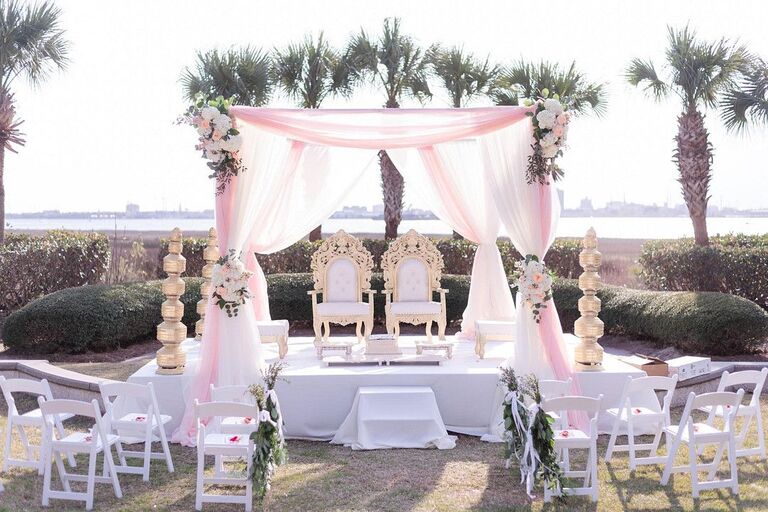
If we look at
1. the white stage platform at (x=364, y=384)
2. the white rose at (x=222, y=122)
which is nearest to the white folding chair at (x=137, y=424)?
the white stage platform at (x=364, y=384)

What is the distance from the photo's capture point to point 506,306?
9.62m

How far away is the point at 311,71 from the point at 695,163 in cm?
718

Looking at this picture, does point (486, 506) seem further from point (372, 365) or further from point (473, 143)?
point (473, 143)

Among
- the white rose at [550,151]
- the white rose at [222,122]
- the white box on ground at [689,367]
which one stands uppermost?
the white rose at [222,122]

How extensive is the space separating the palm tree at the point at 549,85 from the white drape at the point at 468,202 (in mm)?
4646

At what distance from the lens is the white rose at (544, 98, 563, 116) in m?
7.33

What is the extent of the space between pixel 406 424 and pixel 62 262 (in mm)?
8764

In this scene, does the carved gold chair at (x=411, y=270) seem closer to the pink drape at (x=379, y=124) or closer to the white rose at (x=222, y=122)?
the pink drape at (x=379, y=124)

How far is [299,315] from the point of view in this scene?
12.5 m

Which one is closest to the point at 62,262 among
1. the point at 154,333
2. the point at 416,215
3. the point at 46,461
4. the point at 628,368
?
the point at 154,333

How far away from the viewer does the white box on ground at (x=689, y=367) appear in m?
8.03

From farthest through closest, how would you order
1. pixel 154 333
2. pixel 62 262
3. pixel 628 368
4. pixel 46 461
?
pixel 62 262
pixel 154 333
pixel 628 368
pixel 46 461

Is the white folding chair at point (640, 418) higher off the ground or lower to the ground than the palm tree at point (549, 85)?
lower

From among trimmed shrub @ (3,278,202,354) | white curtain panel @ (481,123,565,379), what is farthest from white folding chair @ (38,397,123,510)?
trimmed shrub @ (3,278,202,354)
